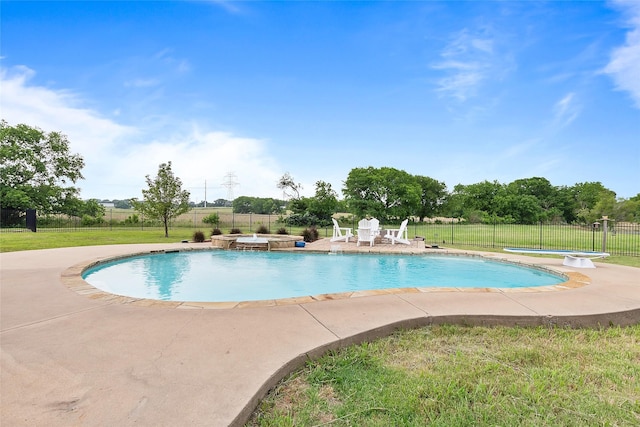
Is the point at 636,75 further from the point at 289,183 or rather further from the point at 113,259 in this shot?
the point at 289,183

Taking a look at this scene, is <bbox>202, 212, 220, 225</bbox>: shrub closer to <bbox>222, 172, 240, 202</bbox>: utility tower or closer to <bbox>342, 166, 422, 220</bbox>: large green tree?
<bbox>222, 172, 240, 202</bbox>: utility tower

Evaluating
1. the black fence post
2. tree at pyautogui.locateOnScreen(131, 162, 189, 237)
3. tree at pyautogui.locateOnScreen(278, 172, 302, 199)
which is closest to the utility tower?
tree at pyautogui.locateOnScreen(278, 172, 302, 199)

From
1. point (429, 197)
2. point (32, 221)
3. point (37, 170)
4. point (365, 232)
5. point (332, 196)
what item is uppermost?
point (37, 170)

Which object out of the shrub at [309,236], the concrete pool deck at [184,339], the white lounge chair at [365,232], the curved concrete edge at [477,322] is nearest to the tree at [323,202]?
the shrub at [309,236]

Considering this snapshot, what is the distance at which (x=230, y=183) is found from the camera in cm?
3519

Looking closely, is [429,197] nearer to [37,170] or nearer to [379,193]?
[379,193]

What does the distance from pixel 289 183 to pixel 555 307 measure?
34.6m

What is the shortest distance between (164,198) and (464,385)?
16951 millimetres

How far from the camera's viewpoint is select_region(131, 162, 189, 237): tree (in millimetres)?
16203

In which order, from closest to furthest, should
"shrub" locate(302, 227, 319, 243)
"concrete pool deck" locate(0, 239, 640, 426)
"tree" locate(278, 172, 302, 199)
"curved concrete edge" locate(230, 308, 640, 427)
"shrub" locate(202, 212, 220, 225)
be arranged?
"concrete pool deck" locate(0, 239, 640, 426) < "curved concrete edge" locate(230, 308, 640, 427) < "shrub" locate(302, 227, 319, 243) < "shrub" locate(202, 212, 220, 225) < "tree" locate(278, 172, 302, 199)

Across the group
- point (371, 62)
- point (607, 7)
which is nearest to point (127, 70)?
point (371, 62)

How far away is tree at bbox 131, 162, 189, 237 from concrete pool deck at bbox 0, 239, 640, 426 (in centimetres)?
1162

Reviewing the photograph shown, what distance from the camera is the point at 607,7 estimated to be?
8555 millimetres

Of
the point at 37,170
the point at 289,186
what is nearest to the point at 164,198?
the point at 37,170
